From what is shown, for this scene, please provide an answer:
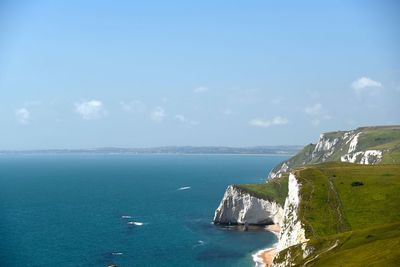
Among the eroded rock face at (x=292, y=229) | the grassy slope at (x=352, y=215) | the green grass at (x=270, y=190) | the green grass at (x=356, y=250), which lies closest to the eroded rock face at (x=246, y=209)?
the green grass at (x=270, y=190)

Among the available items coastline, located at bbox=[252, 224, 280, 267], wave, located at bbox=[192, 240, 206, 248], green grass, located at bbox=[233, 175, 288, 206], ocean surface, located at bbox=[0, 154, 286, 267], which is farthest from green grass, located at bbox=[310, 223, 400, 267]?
green grass, located at bbox=[233, 175, 288, 206]

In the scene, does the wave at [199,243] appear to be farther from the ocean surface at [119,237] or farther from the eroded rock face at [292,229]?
the eroded rock face at [292,229]

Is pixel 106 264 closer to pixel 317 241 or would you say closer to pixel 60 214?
pixel 317 241

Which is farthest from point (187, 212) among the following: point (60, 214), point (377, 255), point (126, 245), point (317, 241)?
point (377, 255)

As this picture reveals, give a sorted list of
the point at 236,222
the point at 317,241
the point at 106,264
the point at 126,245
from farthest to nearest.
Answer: the point at 236,222
the point at 126,245
the point at 106,264
the point at 317,241

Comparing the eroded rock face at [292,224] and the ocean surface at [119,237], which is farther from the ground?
the eroded rock face at [292,224]

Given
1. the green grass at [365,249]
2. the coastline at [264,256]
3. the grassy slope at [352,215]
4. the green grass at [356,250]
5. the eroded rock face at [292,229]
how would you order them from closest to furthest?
the green grass at [365,249] < the green grass at [356,250] < the grassy slope at [352,215] < the eroded rock face at [292,229] < the coastline at [264,256]

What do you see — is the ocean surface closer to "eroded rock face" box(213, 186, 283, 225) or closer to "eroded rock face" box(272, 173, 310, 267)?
"eroded rock face" box(213, 186, 283, 225)
